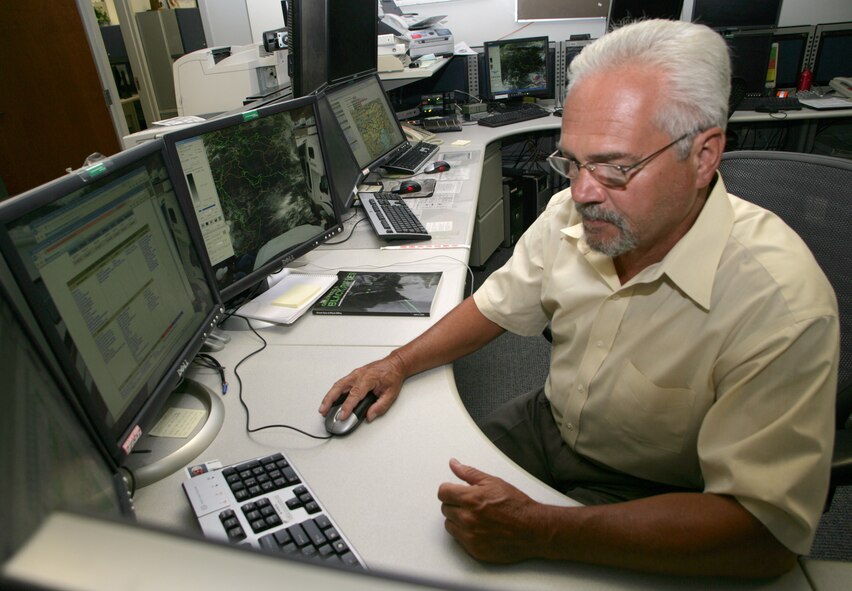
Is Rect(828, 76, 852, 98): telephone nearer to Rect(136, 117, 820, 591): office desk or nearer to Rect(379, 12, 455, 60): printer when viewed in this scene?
Rect(379, 12, 455, 60): printer

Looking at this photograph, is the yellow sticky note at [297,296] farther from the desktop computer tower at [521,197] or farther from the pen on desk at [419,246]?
the desktop computer tower at [521,197]

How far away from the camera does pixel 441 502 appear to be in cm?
82

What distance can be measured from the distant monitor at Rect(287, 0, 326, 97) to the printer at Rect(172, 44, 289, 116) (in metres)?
0.53

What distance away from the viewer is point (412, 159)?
8.54ft

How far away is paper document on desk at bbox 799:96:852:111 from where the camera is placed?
320 cm

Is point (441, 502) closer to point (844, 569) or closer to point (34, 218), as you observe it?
point (844, 569)

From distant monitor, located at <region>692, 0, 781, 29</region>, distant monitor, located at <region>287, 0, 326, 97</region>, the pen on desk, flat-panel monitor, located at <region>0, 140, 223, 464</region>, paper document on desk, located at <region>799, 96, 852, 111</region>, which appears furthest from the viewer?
distant monitor, located at <region>692, 0, 781, 29</region>

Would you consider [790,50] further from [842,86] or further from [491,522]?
[491,522]

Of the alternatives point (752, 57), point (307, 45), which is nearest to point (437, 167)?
point (307, 45)

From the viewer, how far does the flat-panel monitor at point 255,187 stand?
114 centimetres

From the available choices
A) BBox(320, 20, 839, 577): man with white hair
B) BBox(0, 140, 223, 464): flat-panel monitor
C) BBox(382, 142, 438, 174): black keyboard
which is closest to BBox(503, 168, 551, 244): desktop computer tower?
BBox(382, 142, 438, 174): black keyboard

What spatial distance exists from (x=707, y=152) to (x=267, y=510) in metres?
0.86

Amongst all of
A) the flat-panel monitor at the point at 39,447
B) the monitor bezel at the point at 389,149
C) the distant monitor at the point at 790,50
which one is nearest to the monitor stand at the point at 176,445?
the flat-panel monitor at the point at 39,447

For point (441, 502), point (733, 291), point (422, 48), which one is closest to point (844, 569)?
point (733, 291)
